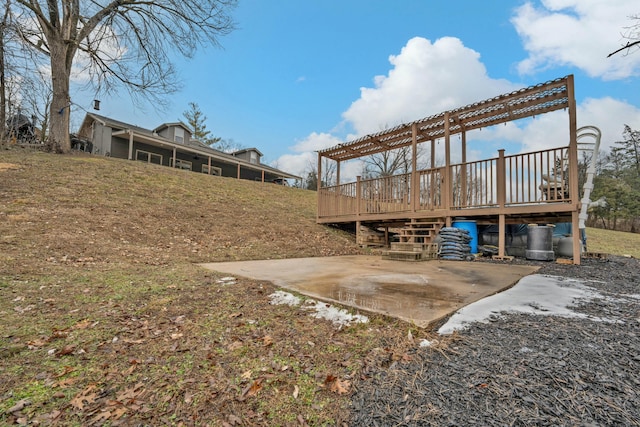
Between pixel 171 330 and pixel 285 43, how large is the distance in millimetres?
13732

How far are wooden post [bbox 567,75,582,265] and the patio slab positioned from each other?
1.51 metres

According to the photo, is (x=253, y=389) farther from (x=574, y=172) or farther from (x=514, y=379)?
(x=574, y=172)

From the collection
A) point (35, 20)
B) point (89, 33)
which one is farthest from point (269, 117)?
A: point (35, 20)

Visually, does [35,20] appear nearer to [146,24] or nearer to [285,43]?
[146,24]

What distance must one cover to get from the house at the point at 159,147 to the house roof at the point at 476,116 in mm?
13064

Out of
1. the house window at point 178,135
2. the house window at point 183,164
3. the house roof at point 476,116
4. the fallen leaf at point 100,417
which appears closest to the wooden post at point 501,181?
the house roof at point 476,116

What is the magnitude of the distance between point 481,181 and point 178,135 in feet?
65.3

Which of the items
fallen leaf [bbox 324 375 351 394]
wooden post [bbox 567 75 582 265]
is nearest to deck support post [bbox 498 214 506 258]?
wooden post [bbox 567 75 582 265]

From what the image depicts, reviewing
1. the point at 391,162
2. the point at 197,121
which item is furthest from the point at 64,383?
the point at 197,121

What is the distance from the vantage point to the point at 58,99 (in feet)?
40.3

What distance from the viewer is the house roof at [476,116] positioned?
5818 mm

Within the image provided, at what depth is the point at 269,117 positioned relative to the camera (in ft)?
69.9

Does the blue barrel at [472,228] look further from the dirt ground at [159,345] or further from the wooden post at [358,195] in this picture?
the dirt ground at [159,345]

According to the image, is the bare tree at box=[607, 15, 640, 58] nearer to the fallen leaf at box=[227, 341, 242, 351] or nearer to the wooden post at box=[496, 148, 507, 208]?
the wooden post at box=[496, 148, 507, 208]
